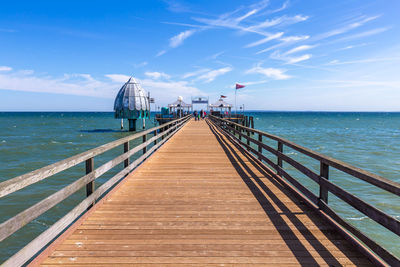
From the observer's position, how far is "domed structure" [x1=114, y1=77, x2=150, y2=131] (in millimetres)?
41812

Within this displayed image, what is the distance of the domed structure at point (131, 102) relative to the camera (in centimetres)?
4181

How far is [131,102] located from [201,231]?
40.4 m

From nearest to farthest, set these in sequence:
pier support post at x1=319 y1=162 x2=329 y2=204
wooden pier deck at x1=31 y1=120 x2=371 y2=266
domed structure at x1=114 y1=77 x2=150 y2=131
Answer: wooden pier deck at x1=31 y1=120 x2=371 y2=266 → pier support post at x1=319 y1=162 x2=329 y2=204 → domed structure at x1=114 y1=77 x2=150 y2=131

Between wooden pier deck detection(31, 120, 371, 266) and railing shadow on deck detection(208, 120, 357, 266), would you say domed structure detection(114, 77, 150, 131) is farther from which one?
wooden pier deck detection(31, 120, 371, 266)

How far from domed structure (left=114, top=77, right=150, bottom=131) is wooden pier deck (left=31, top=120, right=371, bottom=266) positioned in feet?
123

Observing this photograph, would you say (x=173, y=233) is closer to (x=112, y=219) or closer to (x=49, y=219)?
(x=112, y=219)

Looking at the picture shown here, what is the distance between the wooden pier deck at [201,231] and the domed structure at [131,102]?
1479 inches

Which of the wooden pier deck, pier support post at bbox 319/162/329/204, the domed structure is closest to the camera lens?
the wooden pier deck

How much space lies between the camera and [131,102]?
4178 cm

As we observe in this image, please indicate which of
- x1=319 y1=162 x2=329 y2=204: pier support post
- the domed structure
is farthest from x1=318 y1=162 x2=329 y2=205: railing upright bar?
the domed structure

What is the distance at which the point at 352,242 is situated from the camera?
10.2 feet

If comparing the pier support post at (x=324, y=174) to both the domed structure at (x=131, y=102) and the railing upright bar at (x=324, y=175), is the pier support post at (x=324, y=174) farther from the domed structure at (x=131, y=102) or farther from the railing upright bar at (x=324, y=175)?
the domed structure at (x=131, y=102)

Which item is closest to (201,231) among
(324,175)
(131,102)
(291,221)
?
(291,221)

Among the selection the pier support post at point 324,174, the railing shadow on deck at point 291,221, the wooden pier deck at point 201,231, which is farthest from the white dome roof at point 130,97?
the pier support post at point 324,174
